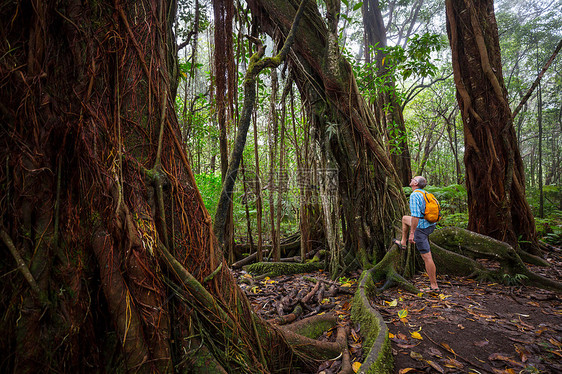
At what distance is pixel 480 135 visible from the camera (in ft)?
14.9

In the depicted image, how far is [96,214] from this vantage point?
3.95 feet

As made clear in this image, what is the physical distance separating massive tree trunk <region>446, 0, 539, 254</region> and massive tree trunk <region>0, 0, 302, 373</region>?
15.5 feet

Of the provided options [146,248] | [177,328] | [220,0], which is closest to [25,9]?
[146,248]

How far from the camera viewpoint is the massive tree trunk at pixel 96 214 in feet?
3.50

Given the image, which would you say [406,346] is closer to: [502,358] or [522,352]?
[502,358]

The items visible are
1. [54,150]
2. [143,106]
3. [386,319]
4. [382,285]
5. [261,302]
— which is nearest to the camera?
[54,150]

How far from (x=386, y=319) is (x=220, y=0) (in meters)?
3.44

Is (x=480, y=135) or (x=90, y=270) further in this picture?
(x=480, y=135)

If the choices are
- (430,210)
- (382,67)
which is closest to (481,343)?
(430,210)

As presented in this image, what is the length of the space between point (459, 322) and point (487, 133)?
11.2 ft

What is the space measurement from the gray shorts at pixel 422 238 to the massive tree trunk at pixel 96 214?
2.71 metres

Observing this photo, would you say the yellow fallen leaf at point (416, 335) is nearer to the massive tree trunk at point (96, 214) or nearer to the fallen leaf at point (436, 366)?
the fallen leaf at point (436, 366)

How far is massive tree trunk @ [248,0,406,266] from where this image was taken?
152 inches

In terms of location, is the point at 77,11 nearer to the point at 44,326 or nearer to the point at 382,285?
the point at 44,326
